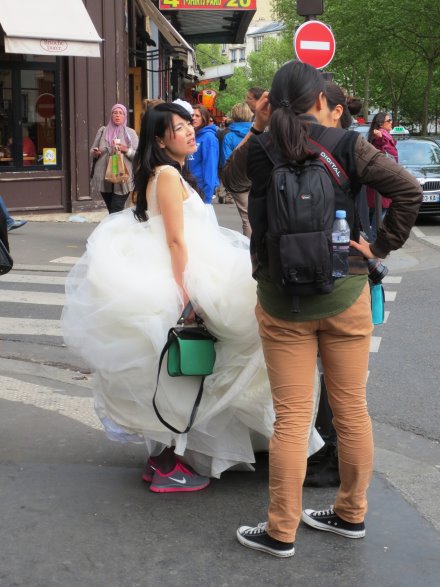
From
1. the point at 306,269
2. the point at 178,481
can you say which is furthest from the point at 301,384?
the point at 178,481

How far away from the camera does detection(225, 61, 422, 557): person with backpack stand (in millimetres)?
3113

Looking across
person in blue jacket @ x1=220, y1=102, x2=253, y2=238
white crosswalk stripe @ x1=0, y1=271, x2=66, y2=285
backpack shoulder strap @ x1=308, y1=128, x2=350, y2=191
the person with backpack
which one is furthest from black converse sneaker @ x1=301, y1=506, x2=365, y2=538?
person in blue jacket @ x1=220, y1=102, x2=253, y2=238

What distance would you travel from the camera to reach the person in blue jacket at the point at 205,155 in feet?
31.1

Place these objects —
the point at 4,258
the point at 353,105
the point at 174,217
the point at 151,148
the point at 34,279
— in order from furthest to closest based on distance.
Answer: the point at 34,279 < the point at 4,258 < the point at 353,105 < the point at 151,148 < the point at 174,217

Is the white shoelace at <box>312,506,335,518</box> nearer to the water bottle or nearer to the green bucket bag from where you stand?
the green bucket bag

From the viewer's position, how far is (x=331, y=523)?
3.63 m

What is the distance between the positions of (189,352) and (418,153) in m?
16.0

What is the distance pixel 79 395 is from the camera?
561cm

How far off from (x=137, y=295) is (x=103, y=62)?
1283 cm

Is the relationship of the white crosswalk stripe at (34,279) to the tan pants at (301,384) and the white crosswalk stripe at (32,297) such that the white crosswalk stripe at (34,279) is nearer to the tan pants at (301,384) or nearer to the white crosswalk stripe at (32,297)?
the white crosswalk stripe at (32,297)

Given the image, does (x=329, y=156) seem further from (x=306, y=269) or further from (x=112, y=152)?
(x=112, y=152)

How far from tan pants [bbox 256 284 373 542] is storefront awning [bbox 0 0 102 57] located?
11.5 m

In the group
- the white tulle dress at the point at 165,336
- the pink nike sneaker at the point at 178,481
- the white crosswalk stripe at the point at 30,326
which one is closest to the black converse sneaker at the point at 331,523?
the white tulle dress at the point at 165,336

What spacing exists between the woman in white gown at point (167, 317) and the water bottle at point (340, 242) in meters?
0.68
